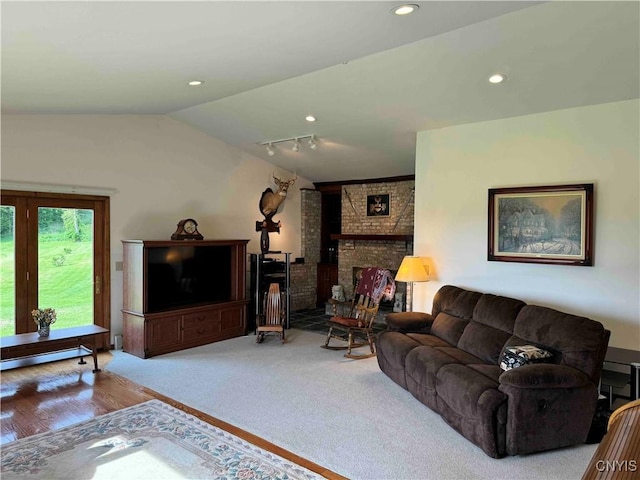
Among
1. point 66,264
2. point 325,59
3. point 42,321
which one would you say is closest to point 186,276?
point 66,264

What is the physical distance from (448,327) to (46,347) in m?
4.18

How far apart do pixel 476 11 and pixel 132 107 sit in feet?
13.2

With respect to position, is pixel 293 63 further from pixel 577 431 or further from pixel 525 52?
pixel 577 431

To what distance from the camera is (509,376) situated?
121 inches

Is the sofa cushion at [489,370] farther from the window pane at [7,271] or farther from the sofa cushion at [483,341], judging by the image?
the window pane at [7,271]

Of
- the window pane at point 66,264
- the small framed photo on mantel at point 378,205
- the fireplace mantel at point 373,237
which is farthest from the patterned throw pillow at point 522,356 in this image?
the window pane at point 66,264

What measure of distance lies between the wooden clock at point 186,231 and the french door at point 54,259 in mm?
887

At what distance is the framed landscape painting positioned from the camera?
13.9 feet

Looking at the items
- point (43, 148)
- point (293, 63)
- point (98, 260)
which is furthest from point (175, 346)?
point (293, 63)

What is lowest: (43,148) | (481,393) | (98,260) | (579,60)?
(481,393)

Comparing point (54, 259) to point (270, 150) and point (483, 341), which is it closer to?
point (270, 150)

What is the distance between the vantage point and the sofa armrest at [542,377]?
9.96ft

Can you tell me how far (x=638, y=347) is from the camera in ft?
13.0

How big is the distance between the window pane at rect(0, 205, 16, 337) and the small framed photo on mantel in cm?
535
